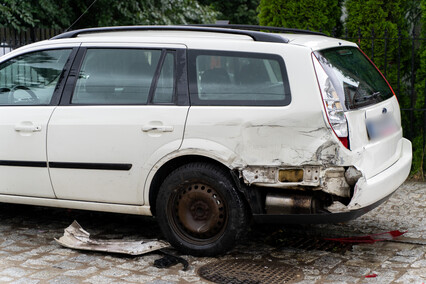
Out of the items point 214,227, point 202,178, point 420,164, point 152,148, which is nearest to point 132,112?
point 152,148

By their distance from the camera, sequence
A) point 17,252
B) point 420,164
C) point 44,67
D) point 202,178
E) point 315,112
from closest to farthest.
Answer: point 315,112
point 202,178
point 17,252
point 44,67
point 420,164

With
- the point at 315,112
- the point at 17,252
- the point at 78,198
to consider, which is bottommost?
the point at 17,252

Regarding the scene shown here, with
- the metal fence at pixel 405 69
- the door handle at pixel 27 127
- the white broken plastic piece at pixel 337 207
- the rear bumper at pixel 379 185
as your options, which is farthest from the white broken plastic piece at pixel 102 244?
the metal fence at pixel 405 69

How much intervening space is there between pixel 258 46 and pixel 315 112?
2.22 feet

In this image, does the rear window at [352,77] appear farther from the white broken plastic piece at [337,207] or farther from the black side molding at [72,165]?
the black side molding at [72,165]

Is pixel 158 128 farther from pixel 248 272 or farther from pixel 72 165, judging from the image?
pixel 248 272

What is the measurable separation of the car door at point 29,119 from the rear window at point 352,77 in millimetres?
2132

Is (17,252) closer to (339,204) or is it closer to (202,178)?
(202,178)

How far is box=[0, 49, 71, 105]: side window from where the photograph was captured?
558cm

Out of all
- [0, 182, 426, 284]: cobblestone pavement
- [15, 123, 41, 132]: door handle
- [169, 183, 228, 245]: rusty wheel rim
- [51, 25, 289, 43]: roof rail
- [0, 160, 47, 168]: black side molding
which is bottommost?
[0, 182, 426, 284]: cobblestone pavement

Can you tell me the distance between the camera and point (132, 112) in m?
5.15

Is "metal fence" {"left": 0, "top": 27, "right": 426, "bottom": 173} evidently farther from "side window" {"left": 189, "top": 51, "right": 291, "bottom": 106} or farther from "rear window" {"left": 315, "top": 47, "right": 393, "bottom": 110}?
"side window" {"left": 189, "top": 51, "right": 291, "bottom": 106}

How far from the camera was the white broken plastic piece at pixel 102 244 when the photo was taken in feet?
17.0

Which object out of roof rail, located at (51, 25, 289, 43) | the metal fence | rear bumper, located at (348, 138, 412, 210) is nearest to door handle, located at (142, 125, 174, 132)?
roof rail, located at (51, 25, 289, 43)
